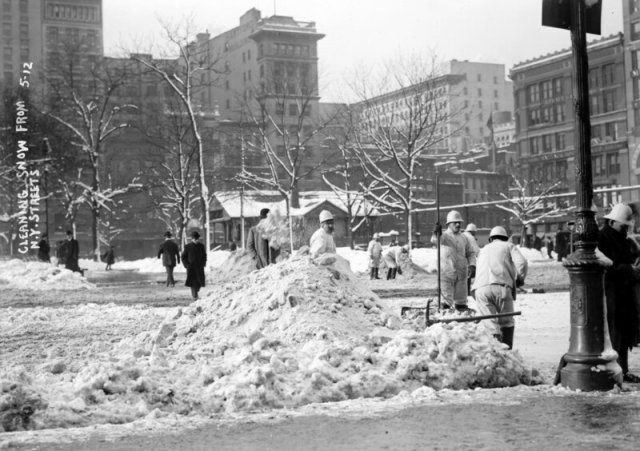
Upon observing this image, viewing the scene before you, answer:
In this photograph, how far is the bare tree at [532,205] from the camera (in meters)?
66.2

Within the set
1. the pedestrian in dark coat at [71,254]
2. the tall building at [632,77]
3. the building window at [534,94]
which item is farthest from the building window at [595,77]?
the pedestrian in dark coat at [71,254]

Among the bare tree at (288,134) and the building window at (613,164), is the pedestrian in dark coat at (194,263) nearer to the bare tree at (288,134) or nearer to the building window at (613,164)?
the bare tree at (288,134)

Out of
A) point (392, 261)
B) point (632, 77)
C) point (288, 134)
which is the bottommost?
point (392, 261)

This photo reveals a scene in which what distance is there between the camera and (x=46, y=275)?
28.2 metres

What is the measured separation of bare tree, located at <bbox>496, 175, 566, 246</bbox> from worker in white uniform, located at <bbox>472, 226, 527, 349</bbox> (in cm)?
4968

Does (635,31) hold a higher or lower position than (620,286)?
higher

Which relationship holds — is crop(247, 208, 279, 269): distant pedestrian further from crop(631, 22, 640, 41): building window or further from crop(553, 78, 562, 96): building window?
crop(553, 78, 562, 96): building window

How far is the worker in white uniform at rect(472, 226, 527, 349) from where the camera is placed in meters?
9.73

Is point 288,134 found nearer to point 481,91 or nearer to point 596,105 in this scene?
point 596,105

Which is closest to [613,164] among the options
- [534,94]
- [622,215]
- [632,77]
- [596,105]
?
[596,105]

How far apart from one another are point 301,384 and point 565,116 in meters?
93.9

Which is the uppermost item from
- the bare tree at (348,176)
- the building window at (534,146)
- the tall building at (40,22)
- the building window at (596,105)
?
the tall building at (40,22)

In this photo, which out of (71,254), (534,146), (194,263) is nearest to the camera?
(194,263)

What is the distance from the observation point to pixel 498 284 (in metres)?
9.74
